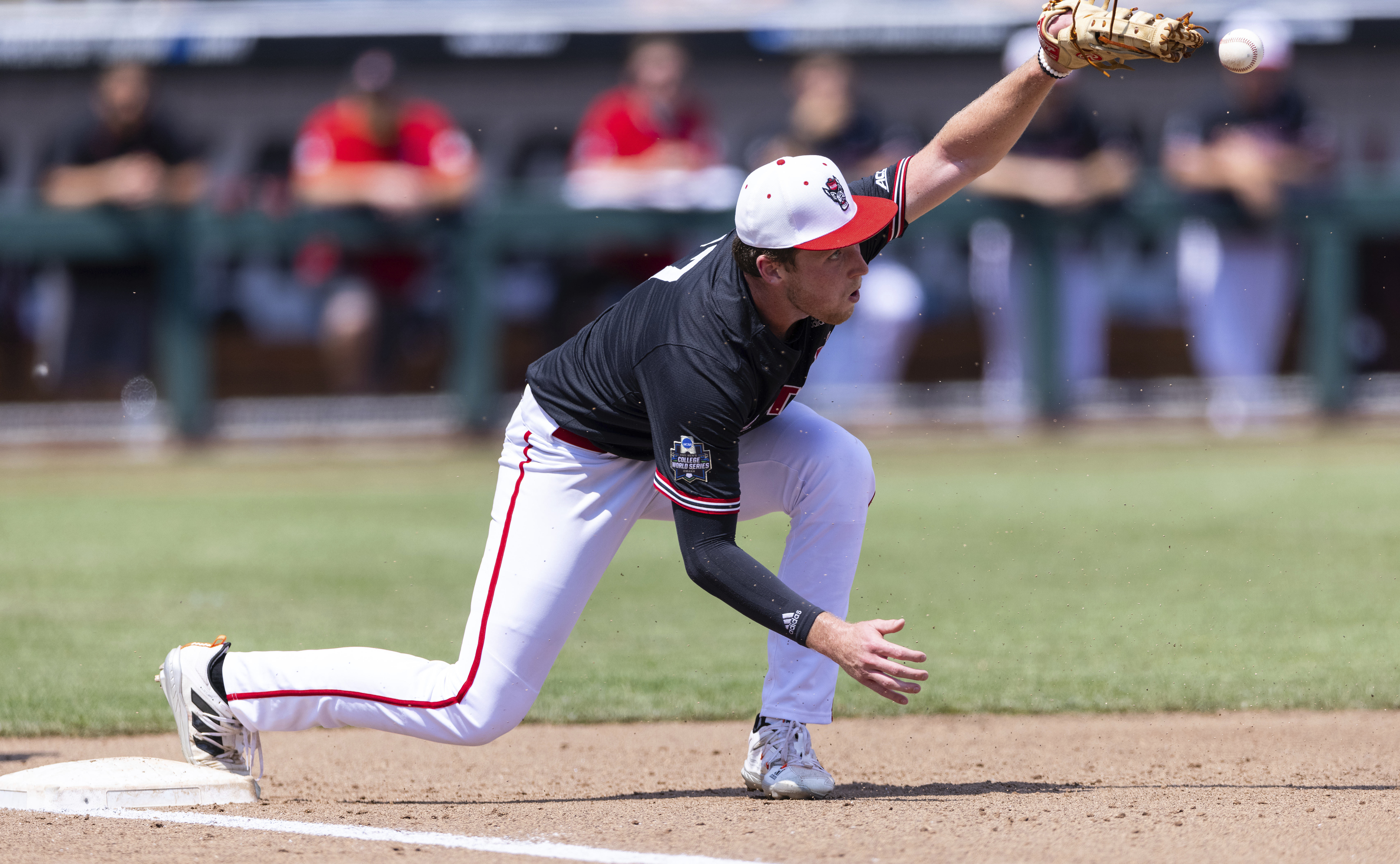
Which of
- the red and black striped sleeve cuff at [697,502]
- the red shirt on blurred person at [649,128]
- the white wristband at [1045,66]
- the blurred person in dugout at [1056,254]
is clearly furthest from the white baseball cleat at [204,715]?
the blurred person in dugout at [1056,254]

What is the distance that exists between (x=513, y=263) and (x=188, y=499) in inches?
127

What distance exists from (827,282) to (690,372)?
14.2 inches

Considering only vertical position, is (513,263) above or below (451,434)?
above

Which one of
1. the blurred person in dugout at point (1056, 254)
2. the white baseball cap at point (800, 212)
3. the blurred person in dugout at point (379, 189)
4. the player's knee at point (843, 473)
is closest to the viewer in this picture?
the white baseball cap at point (800, 212)

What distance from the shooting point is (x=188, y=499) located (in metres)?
10.2

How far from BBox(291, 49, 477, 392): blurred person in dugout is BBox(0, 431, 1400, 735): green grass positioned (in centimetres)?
134

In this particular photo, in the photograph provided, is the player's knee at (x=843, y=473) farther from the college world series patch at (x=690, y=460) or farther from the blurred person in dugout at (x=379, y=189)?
the blurred person in dugout at (x=379, y=189)

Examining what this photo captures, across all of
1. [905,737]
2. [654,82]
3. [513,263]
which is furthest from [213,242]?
[905,737]

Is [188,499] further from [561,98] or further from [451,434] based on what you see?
[561,98]

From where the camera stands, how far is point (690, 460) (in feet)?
12.4

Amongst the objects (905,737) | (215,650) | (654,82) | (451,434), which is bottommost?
(451,434)

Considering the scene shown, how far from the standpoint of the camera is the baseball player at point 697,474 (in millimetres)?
3809

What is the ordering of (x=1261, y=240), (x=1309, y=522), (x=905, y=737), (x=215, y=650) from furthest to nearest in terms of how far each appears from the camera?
(x=1261, y=240)
(x=1309, y=522)
(x=905, y=737)
(x=215, y=650)

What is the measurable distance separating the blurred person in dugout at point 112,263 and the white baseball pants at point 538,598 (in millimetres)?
8525
